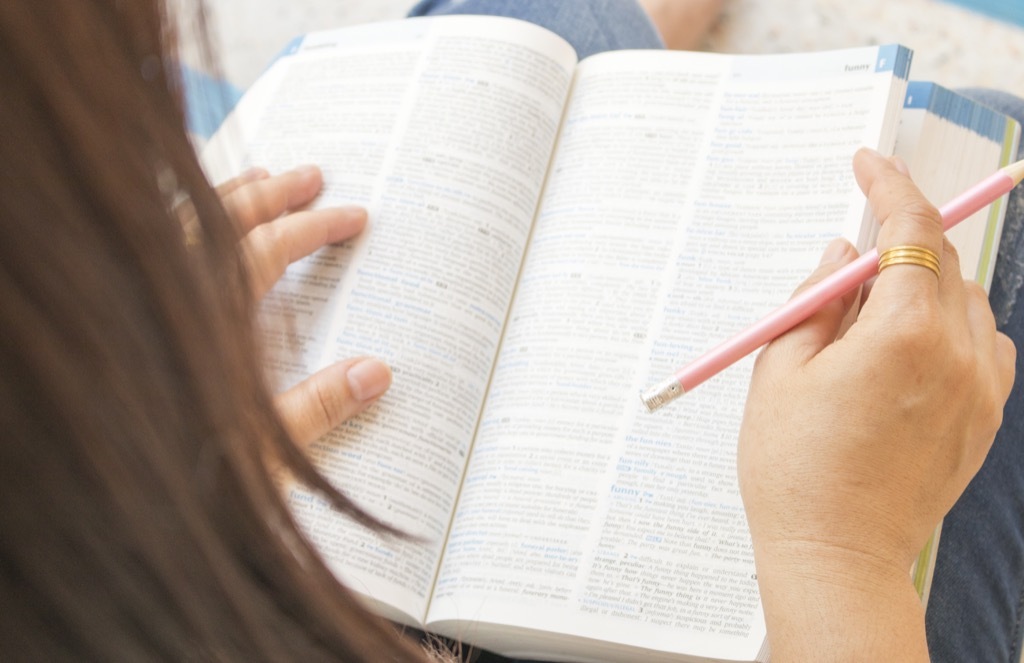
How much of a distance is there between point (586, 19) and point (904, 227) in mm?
388

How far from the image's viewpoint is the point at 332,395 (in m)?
0.59

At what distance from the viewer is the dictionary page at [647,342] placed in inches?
21.3

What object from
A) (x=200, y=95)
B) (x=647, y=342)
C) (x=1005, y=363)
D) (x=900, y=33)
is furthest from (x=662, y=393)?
(x=900, y=33)

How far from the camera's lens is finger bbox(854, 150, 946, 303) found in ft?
1.51

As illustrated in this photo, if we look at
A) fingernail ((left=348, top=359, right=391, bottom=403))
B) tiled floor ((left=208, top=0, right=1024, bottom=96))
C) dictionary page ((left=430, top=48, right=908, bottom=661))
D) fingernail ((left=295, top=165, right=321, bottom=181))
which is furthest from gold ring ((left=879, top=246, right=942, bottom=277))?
tiled floor ((left=208, top=0, right=1024, bottom=96))

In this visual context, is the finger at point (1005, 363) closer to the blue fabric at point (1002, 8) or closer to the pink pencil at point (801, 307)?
the pink pencil at point (801, 307)

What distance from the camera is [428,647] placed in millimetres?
572

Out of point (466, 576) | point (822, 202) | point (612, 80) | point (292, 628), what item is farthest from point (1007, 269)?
point (292, 628)

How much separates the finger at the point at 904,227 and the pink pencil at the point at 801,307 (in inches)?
0.7

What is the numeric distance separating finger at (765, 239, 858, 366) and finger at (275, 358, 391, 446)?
0.25 m

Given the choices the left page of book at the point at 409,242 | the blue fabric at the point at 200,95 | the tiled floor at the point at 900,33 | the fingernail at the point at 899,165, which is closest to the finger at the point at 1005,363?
the fingernail at the point at 899,165

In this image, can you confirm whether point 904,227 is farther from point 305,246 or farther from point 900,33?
point 900,33

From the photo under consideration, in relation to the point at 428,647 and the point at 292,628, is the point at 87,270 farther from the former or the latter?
the point at 428,647

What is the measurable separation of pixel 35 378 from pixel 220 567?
93 mm
